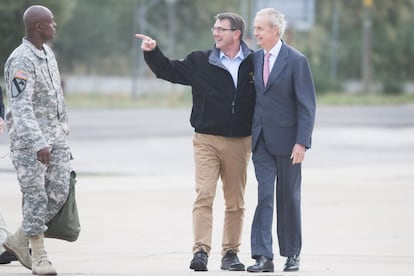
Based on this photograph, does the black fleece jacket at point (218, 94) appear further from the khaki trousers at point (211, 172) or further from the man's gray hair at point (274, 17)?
the man's gray hair at point (274, 17)

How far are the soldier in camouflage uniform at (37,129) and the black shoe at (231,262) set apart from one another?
1.37 metres

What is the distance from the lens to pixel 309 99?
8883 mm

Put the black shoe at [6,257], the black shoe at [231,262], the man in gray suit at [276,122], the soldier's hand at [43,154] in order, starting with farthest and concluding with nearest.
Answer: the black shoe at [6,257] → the black shoe at [231,262] → the man in gray suit at [276,122] → the soldier's hand at [43,154]

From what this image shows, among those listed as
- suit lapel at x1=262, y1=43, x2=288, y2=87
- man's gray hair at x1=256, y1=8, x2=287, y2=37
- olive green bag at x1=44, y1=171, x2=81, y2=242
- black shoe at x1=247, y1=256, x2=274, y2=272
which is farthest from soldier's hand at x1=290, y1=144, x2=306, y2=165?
olive green bag at x1=44, y1=171, x2=81, y2=242

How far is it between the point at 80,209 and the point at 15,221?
1.30 m

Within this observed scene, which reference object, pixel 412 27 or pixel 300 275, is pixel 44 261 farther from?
pixel 412 27

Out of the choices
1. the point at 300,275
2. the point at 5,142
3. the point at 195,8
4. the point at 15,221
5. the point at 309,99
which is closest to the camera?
the point at 300,275

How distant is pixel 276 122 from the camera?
8.94 metres

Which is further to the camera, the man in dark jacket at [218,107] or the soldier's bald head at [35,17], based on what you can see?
the man in dark jacket at [218,107]

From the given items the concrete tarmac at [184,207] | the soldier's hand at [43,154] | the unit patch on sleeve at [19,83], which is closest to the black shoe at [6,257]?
the concrete tarmac at [184,207]

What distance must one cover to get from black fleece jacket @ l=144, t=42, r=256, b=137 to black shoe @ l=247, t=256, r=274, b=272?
941mm

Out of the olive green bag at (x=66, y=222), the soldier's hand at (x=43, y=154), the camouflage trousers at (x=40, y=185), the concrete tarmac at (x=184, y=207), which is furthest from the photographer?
the concrete tarmac at (x=184, y=207)

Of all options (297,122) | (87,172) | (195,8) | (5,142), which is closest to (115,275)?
(297,122)

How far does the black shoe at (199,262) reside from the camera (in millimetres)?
8930
